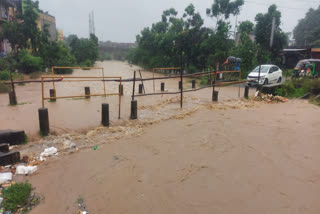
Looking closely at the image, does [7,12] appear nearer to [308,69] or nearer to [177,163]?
[177,163]

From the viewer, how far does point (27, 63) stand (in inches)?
712

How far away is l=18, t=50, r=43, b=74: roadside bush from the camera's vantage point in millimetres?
18031

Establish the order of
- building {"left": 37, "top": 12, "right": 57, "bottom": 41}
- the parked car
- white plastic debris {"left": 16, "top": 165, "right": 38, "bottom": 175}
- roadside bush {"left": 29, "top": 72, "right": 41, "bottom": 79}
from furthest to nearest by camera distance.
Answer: building {"left": 37, "top": 12, "right": 57, "bottom": 41}, roadside bush {"left": 29, "top": 72, "right": 41, "bottom": 79}, the parked car, white plastic debris {"left": 16, "top": 165, "right": 38, "bottom": 175}

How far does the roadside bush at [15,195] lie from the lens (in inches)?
118

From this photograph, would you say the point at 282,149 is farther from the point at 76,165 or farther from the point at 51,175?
the point at 51,175

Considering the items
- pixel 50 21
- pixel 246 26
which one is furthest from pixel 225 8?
pixel 50 21

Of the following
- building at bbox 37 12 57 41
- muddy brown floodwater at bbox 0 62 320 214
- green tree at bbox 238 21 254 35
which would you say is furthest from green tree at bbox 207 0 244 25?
building at bbox 37 12 57 41

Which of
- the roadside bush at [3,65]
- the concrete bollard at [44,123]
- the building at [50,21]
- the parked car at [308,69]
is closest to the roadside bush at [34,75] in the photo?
the roadside bush at [3,65]

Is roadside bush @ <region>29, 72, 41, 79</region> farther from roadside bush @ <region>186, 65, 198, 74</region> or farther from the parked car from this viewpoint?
the parked car

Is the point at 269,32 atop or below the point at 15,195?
atop

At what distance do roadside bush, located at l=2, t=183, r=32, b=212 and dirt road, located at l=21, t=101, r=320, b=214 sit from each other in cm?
19

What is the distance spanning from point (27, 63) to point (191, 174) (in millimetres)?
18126

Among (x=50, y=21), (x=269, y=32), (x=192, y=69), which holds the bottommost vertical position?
(x=192, y=69)

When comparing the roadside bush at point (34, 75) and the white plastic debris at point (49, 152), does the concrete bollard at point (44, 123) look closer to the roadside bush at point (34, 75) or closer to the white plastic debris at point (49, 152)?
the white plastic debris at point (49, 152)
